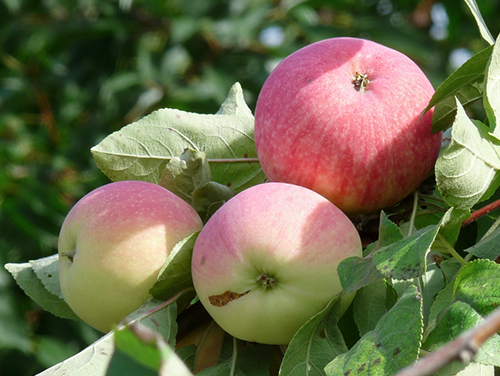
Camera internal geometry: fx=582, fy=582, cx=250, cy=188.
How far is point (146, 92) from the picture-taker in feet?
8.23

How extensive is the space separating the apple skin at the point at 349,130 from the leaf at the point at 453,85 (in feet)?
0.08

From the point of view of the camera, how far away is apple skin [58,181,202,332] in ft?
2.12

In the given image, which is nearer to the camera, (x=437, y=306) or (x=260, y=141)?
(x=437, y=306)

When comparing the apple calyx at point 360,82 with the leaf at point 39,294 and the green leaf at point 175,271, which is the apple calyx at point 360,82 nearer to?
the green leaf at point 175,271

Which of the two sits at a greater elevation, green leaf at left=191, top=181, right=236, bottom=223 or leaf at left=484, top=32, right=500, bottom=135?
leaf at left=484, top=32, right=500, bottom=135

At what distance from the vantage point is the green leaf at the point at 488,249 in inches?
22.8

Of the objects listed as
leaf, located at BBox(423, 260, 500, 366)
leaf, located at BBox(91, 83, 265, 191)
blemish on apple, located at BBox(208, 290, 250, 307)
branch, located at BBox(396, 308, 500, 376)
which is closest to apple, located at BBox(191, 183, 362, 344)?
blemish on apple, located at BBox(208, 290, 250, 307)

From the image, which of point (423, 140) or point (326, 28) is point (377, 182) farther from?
point (326, 28)

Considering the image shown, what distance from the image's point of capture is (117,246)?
652mm

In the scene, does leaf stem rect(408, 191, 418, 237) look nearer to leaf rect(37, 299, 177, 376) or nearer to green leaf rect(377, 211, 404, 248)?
green leaf rect(377, 211, 404, 248)

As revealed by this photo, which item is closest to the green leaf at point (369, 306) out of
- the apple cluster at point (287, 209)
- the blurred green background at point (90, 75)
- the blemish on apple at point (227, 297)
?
the apple cluster at point (287, 209)

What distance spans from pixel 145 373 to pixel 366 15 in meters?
2.71

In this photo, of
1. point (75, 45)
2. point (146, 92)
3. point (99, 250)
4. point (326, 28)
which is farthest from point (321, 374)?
point (75, 45)

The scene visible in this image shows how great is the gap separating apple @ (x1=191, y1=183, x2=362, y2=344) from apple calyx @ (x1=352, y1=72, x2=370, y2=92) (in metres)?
0.17
